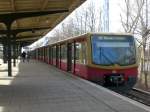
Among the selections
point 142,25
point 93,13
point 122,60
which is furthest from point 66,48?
point 93,13

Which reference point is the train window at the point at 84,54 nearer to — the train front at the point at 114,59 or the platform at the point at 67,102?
the train front at the point at 114,59

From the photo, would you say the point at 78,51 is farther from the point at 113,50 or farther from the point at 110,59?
the point at 110,59

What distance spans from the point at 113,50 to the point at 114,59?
0.46 meters

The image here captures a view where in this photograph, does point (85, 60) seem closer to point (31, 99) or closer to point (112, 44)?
point (112, 44)

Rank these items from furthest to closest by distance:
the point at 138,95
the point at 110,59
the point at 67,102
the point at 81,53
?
the point at 81,53, the point at 110,59, the point at 138,95, the point at 67,102

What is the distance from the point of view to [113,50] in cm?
2219

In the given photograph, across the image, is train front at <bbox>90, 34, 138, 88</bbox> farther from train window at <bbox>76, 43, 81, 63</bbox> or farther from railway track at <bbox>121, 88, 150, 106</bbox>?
train window at <bbox>76, 43, 81, 63</bbox>

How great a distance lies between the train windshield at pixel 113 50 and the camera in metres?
21.9

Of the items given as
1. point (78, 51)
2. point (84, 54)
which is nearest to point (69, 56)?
point (78, 51)

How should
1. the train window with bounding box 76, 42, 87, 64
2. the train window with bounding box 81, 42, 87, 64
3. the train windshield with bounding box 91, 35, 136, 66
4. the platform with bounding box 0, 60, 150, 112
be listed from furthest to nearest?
the train window with bounding box 76, 42, 87, 64
the train window with bounding box 81, 42, 87, 64
the train windshield with bounding box 91, 35, 136, 66
the platform with bounding box 0, 60, 150, 112

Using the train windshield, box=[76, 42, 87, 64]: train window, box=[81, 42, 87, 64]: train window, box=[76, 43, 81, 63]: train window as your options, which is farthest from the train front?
box=[76, 43, 81, 63]: train window

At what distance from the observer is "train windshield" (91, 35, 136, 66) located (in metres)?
21.9

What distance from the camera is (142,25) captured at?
32.4 m

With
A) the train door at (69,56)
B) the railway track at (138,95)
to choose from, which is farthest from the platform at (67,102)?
the train door at (69,56)
